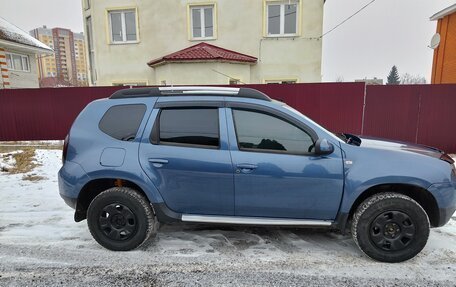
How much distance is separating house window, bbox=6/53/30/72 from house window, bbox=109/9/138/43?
11147mm

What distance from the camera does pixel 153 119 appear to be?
3.14 metres

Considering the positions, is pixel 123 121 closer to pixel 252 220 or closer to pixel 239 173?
pixel 239 173

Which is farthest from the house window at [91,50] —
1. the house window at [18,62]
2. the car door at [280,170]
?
the car door at [280,170]

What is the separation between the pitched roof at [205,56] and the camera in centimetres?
1230

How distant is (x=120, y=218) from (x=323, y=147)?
7.68ft

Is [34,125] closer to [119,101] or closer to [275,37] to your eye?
[119,101]

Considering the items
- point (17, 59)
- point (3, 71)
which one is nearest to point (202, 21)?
point (3, 71)

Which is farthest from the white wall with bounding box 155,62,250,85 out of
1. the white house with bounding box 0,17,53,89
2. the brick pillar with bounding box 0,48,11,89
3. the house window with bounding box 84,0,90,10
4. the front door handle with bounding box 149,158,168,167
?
the white house with bounding box 0,17,53,89

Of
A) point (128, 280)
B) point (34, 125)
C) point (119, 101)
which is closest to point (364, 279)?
point (128, 280)

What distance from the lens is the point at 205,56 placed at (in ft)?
40.2

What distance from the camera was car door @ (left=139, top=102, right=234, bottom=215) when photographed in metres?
2.98

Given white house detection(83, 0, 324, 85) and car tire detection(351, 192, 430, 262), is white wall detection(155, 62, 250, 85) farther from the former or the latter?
car tire detection(351, 192, 430, 262)

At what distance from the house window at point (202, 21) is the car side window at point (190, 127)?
39.5 feet

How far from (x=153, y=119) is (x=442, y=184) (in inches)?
122
